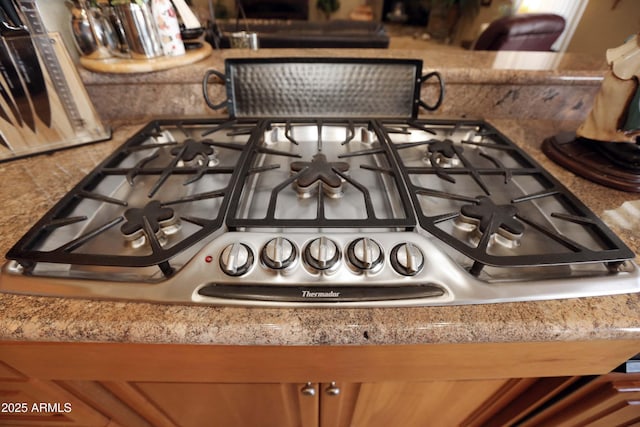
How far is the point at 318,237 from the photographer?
39cm

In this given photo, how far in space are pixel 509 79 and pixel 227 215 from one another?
31.6 inches

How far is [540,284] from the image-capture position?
1.22 ft

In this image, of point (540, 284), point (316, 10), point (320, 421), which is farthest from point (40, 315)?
point (316, 10)

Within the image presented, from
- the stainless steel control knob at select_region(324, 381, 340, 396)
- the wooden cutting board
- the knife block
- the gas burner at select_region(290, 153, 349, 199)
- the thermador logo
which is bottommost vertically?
the stainless steel control knob at select_region(324, 381, 340, 396)

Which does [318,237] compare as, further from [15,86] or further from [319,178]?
[15,86]

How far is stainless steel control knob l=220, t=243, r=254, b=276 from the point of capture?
14.3 inches

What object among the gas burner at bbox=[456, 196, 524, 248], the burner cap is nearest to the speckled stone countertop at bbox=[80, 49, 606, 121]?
the burner cap

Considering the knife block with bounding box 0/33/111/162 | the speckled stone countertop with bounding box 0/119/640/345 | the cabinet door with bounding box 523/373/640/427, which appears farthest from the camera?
the knife block with bounding box 0/33/111/162

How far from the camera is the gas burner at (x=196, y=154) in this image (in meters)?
0.59

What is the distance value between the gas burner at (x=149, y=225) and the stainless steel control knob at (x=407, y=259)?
0.33 m

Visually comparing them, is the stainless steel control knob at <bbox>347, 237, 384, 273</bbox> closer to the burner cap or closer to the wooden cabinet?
the wooden cabinet

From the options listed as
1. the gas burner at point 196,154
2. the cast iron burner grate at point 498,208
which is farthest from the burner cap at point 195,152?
the cast iron burner grate at point 498,208

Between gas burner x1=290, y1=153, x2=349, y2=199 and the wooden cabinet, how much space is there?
254 mm

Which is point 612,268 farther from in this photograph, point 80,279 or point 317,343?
point 80,279
